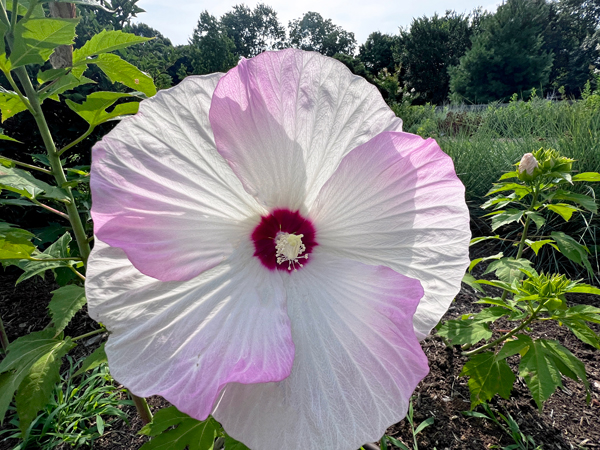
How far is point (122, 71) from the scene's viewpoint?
3.01 ft

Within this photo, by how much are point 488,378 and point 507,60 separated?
29.1 m

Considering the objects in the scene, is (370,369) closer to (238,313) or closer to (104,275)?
(238,313)

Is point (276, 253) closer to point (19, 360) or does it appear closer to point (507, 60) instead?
point (19, 360)

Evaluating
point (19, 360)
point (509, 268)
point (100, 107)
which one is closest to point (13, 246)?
point (19, 360)

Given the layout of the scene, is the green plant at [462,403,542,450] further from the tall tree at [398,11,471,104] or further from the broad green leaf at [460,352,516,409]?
the tall tree at [398,11,471,104]

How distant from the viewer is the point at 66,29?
741 mm

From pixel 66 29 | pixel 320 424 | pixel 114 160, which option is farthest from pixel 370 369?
pixel 66 29

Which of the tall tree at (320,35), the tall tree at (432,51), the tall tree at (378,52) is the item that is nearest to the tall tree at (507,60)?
the tall tree at (432,51)

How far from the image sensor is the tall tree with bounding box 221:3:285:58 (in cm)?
4144

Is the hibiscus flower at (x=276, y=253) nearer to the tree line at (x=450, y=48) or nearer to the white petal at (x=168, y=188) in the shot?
the white petal at (x=168, y=188)

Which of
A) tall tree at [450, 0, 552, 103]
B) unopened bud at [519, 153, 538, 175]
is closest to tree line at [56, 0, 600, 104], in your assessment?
tall tree at [450, 0, 552, 103]

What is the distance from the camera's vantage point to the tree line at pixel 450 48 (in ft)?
74.3

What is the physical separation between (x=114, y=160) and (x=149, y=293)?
0.61ft

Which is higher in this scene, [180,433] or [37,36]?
[37,36]
